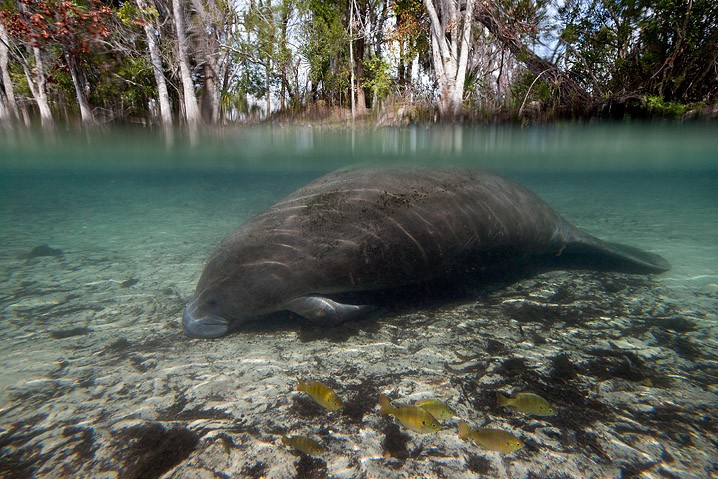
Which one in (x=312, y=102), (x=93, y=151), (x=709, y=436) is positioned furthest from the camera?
(x=93, y=151)

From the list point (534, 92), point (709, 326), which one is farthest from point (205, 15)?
point (709, 326)

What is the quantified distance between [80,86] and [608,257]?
21109 mm

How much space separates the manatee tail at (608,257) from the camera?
5.18 meters

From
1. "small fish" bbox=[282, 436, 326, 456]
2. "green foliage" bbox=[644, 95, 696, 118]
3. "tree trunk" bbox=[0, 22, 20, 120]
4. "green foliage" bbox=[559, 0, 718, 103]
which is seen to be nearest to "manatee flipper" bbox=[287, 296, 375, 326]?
"small fish" bbox=[282, 436, 326, 456]

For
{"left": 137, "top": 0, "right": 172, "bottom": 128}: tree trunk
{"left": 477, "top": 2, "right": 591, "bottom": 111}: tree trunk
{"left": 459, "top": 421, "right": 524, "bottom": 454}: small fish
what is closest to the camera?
{"left": 459, "top": 421, "right": 524, "bottom": 454}: small fish

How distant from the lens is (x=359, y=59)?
711 inches

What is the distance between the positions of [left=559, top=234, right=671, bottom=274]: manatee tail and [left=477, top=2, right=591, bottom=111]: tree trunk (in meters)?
9.59

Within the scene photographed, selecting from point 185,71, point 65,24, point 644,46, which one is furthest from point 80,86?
point 644,46

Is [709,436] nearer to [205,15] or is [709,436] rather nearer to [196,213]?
[196,213]

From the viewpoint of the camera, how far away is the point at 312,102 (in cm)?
1739

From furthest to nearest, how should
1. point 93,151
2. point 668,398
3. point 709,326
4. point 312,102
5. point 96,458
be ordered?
point 93,151 < point 312,102 < point 709,326 < point 668,398 < point 96,458

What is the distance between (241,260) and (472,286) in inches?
126

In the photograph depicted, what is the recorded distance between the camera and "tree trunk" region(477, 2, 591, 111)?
12906 millimetres

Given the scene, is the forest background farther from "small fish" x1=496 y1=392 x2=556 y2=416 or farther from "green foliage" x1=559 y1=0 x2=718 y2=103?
"small fish" x1=496 y1=392 x2=556 y2=416
